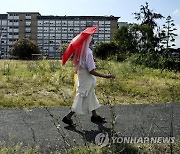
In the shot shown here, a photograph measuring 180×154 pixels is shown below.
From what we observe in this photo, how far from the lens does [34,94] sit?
10.6 metres

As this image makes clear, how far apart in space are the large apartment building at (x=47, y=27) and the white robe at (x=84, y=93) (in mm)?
103216

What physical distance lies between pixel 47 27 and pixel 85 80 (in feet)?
377

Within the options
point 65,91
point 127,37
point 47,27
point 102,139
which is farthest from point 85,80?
point 47,27

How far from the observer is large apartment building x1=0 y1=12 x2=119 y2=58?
112 metres

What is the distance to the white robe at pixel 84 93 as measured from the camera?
6.78m

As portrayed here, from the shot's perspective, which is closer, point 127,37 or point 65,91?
point 65,91

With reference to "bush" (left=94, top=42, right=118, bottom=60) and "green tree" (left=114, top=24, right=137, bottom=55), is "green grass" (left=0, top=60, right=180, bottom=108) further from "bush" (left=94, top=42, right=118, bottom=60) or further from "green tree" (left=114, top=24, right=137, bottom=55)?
"green tree" (left=114, top=24, right=137, bottom=55)

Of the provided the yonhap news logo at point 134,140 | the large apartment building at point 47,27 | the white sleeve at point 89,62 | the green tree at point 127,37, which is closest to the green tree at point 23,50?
the green tree at point 127,37

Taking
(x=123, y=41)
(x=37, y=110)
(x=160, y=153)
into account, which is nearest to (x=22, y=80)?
(x=37, y=110)

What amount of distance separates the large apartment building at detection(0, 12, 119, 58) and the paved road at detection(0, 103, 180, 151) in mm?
101926

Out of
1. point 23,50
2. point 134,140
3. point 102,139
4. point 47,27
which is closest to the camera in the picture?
point 134,140

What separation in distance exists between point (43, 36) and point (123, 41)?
75.1 metres

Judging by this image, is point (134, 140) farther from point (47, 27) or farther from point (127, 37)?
point (47, 27)

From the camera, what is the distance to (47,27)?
4724 inches
